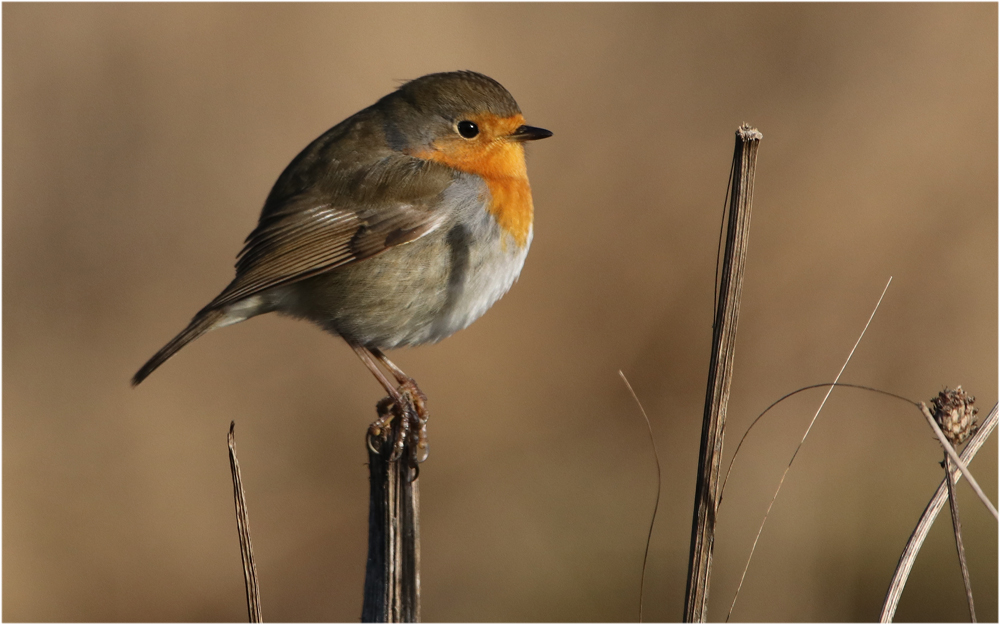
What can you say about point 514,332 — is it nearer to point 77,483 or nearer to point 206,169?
point 206,169

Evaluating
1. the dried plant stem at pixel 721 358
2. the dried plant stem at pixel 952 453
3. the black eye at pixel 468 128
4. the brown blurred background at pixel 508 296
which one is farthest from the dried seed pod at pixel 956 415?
the brown blurred background at pixel 508 296

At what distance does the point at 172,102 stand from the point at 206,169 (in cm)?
46

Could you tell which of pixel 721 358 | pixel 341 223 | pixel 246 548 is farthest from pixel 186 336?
pixel 721 358

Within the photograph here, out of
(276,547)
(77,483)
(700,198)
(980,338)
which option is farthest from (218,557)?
(980,338)

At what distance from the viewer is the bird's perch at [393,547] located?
236 centimetres

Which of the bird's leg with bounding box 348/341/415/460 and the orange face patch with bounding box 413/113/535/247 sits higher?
the orange face patch with bounding box 413/113/535/247

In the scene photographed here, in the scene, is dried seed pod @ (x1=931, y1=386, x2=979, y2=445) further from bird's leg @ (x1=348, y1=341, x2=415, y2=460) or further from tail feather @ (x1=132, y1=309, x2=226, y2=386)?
tail feather @ (x1=132, y1=309, x2=226, y2=386)

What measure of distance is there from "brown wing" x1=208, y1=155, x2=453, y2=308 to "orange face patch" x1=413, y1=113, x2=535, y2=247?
9cm

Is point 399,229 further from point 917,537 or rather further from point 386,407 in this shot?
point 917,537

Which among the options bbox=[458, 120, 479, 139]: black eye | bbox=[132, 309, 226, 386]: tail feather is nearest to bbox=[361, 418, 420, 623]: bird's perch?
bbox=[132, 309, 226, 386]: tail feather

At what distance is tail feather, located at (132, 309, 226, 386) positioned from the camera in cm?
333

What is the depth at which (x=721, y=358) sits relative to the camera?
1.88 metres

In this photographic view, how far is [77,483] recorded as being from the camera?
17.4ft

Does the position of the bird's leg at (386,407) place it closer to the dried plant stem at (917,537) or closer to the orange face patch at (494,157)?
the orange face patch at (494,157)
